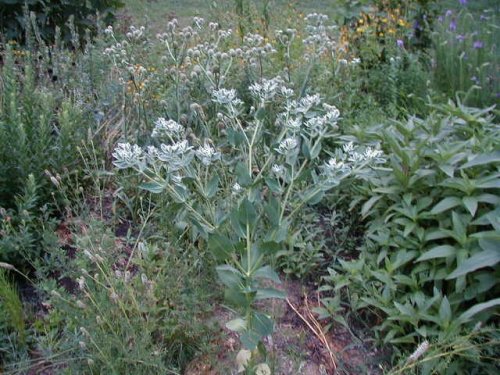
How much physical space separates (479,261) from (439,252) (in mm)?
205

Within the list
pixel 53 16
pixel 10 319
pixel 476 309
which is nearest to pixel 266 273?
pixel 476 309

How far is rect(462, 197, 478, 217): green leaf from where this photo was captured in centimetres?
288

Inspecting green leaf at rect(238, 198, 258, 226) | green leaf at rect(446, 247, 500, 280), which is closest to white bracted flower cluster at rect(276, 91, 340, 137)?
green leaf at rect(238, 198, 258, 226)

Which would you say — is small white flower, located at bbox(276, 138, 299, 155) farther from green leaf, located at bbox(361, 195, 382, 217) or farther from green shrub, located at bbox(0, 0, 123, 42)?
green shrub, located at bbox(0, 0, 123, 42)

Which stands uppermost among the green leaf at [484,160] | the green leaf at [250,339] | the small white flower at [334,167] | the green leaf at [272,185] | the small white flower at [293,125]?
the small white flower at [293,125]

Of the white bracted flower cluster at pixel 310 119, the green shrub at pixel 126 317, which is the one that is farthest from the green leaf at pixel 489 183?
the green shrub at pixel 126 317

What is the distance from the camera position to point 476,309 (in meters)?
2.67

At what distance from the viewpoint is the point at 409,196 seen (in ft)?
10.4

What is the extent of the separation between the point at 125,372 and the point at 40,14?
5.59 meters

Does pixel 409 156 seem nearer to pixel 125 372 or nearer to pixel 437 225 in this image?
pixel 437 225

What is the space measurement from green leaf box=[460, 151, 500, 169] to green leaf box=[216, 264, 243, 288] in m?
1.28

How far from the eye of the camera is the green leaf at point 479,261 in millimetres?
2701

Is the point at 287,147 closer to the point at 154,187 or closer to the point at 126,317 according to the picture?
the point at 154,187

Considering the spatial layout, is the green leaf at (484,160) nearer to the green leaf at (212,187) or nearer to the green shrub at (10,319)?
the green leaf at (212,187)
